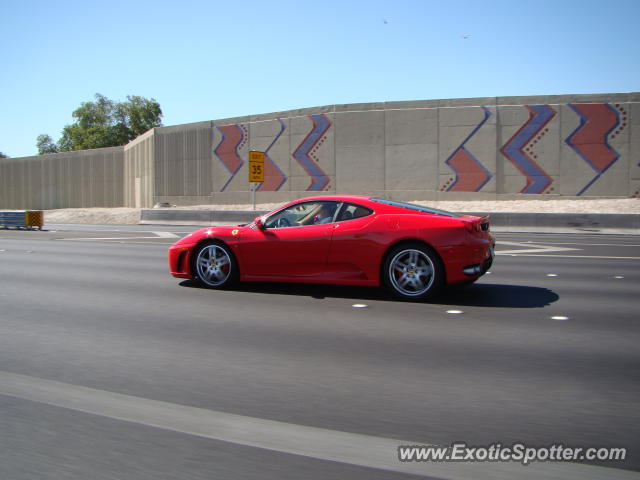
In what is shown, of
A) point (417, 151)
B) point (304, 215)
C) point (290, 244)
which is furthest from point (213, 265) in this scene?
point (417, 151)

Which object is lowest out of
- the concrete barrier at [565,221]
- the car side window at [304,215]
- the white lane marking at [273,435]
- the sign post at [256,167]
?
the white lane marking at [273,435]

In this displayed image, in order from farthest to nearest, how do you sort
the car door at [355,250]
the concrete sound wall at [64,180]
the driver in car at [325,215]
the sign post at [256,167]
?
the concrete sound wall at [64,180] < the sign post at [256,167] < the driver in car at [325,215] < the car door at [355,250]

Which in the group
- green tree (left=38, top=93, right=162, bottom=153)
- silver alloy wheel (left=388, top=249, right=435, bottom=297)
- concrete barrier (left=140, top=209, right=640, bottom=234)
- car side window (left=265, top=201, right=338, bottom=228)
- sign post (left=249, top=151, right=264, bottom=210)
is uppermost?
green tree (left=38, top=93, right=162, bottom=153)

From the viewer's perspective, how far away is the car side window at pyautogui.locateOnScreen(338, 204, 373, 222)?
761 centimetres

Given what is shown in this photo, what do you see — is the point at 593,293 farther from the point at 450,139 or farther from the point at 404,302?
the point at 450,139

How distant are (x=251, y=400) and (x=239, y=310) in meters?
3.03

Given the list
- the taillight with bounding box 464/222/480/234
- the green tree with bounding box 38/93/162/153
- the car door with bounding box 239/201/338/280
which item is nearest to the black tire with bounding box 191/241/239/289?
the car door with bounding box 239/201/338/280

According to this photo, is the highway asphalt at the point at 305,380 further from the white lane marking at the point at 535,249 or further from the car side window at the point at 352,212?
the white lane marking at the point at 535,249

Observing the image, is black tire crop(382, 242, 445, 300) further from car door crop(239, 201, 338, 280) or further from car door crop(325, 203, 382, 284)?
car door crop(239, 201, 338, 280)

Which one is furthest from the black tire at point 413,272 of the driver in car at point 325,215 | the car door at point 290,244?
Answer: the driver in car at point 325,215

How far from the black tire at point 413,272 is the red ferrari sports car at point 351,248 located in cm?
1

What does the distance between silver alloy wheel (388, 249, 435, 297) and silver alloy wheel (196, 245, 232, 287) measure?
2.28m

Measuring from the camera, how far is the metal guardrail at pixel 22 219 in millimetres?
24188

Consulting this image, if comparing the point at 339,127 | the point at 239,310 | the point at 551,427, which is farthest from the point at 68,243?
the point at 339,127
